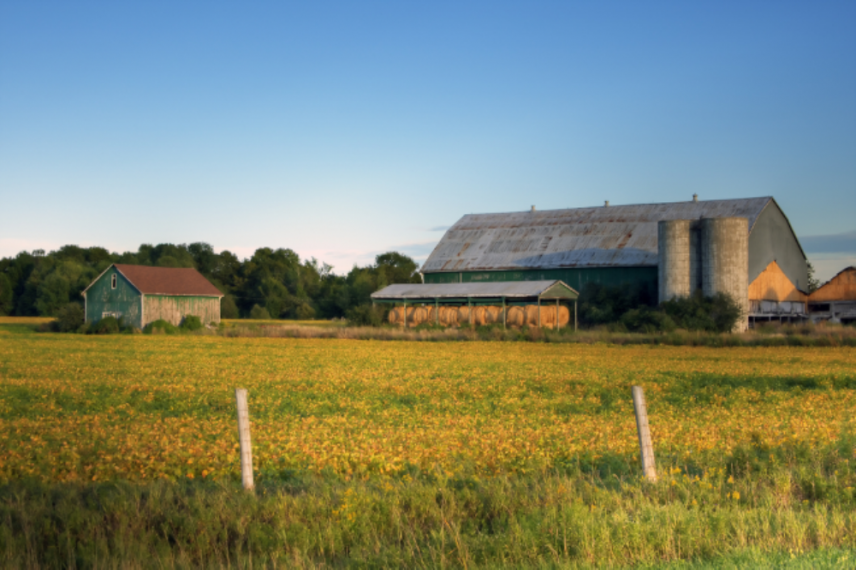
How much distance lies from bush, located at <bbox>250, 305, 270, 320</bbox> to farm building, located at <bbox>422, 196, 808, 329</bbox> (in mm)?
44465

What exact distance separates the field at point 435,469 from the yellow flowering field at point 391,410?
0.08m

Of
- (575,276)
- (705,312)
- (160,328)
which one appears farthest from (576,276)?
(160,328)

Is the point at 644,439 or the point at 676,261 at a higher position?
the point at 676,261

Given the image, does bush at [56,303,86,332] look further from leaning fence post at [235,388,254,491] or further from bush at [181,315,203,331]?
leaning fence post at [235,388,254,491]

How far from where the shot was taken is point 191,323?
195 feet

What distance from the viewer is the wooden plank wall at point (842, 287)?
5428 centimetres

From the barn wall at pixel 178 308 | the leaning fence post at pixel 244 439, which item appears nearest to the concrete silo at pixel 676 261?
the barn wall at pixel 178 308

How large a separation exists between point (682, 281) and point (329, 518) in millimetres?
45079

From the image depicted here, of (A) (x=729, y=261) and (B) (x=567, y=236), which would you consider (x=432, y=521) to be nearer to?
(A) (x=729, y=261)

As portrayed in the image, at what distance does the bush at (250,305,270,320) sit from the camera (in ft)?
345

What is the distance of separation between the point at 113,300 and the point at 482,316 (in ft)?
95.7

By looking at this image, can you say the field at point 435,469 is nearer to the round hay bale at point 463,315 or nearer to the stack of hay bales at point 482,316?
the stack of hay bales at point 482,316

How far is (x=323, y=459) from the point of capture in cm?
1065

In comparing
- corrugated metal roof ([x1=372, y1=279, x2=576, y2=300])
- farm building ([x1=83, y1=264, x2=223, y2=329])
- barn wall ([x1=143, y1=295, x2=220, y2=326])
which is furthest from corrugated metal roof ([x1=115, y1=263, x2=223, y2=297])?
corrugated metal roof ([x1=372, y1=279, x2=576, y2=300])
